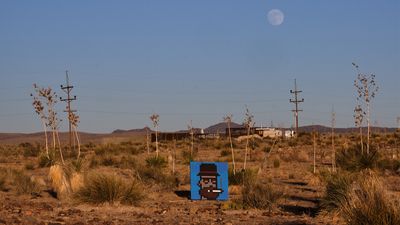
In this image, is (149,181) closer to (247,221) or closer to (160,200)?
(160,200)

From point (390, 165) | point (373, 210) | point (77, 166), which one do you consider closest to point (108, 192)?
point (77, 166)

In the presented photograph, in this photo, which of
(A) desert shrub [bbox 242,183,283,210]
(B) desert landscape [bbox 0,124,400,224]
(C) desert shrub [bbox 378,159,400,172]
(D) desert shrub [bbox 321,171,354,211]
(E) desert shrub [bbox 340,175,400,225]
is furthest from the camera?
(C) desert shrub [bbox 378,159,400,172]

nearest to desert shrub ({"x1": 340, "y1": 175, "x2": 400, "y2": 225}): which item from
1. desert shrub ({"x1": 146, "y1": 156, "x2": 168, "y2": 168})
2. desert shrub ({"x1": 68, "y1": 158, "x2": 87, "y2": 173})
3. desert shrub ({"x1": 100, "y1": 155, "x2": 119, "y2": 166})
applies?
desert shrub ({"x1": 68, "y1": 158, "x2": 87, "y2": 173})

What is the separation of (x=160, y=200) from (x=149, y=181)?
12.6 ft

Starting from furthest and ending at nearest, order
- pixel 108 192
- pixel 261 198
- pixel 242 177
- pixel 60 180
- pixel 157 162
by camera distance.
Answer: pixel 157 162
pixel 242 177
pixel 60 180
pixel 108 192
pixel 261 198

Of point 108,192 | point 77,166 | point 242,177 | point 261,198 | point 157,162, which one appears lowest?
point 261,198

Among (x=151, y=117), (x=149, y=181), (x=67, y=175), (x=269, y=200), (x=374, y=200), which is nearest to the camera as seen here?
(x=374, y=200)

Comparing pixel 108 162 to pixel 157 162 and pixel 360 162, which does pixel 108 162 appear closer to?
pixel 157 162

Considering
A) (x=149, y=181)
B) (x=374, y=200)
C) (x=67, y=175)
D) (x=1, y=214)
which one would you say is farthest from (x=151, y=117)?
(x=374, y=200)

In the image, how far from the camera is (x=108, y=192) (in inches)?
687

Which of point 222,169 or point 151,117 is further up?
point 151,117

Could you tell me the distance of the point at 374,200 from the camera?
11.3 metres

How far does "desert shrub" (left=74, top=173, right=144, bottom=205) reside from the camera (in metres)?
17.4

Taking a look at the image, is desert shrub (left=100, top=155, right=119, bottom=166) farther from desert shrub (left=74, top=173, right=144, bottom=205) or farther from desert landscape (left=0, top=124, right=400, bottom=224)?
desert shrub (left=74, top=173, right=144, bottom=205)
